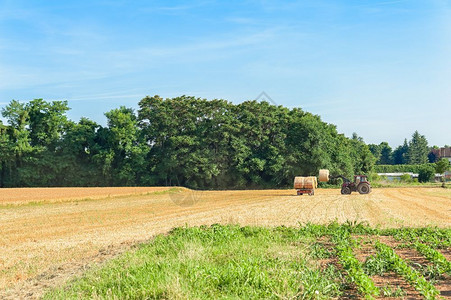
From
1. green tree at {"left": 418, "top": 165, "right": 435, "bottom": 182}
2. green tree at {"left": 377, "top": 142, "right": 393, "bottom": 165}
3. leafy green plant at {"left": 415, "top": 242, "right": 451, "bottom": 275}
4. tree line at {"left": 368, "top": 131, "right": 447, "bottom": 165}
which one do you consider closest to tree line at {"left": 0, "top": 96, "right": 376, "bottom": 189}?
green tree at {"left": 418, "top": 165, "right": 435, "bottom": 182}

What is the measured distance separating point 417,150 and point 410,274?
462 ft

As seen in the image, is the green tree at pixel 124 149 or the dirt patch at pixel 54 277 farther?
the green tree at pixel 124 149

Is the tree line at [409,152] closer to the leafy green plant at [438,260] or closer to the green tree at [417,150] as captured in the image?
the green tree at [417,150]

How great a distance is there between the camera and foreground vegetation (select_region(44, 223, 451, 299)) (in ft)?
24.5

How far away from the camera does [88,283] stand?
8539 mm

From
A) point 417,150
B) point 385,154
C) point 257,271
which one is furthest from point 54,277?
point 385,154

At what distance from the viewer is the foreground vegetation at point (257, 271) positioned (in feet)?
24.5

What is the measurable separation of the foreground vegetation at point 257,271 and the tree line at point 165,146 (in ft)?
143

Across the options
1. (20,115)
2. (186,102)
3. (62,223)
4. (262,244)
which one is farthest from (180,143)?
(262,244)

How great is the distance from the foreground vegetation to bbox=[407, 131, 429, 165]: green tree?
134 m

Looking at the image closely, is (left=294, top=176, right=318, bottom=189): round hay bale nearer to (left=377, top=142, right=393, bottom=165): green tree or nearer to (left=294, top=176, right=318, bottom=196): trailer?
(left=294, top=176, right=318, bottom=196): trailer

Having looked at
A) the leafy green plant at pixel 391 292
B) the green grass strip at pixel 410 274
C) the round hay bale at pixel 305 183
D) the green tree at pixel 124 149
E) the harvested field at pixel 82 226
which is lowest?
the harvested field at pixel 82 226

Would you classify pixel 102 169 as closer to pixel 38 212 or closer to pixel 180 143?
pixel 180 143

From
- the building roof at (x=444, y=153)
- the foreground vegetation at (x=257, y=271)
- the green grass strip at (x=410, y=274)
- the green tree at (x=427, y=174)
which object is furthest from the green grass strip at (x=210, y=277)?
the building roof at (x=444, y=153)
